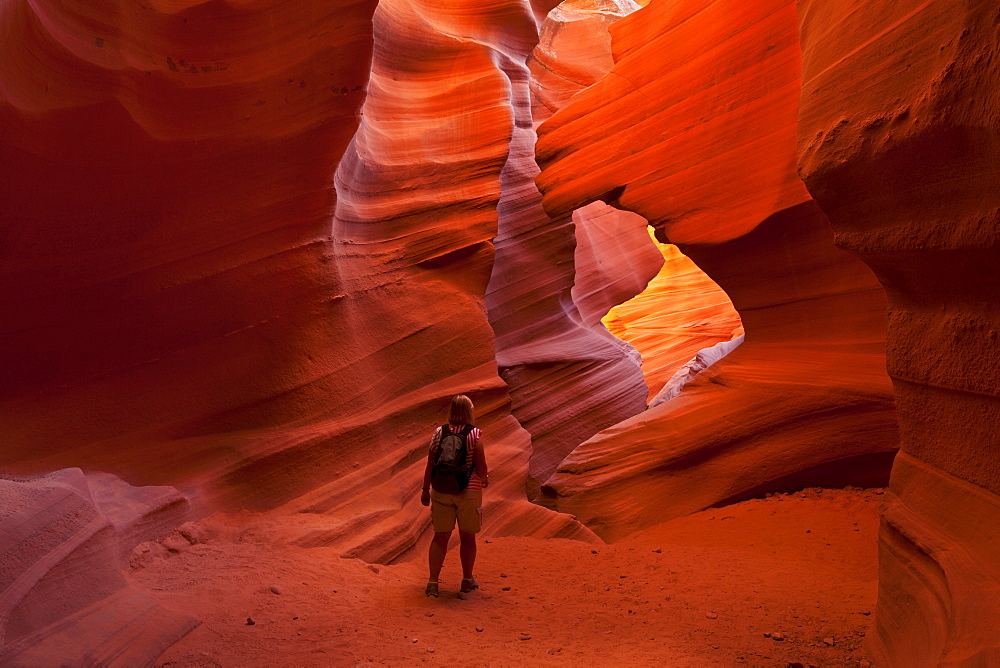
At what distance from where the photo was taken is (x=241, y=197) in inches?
237

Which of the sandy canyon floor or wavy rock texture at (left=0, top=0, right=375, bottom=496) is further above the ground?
wavy rock texture at (left=0, top=0, right=375, bottom=496)

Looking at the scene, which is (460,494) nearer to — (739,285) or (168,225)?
(168,225)

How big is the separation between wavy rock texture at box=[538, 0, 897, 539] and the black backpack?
2.63 m

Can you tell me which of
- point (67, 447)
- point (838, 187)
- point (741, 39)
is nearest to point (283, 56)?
point (67, 447)

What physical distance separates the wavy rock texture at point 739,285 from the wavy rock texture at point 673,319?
693cm

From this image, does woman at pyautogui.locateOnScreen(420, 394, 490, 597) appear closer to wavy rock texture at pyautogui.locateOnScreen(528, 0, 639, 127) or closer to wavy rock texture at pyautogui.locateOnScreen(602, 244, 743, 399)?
wavy rock texture at pyautogui.locateOnScreen(602, 244, 743, 399)

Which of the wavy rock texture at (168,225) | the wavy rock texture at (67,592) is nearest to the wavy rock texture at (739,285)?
the wavy rock texture at (168,225)

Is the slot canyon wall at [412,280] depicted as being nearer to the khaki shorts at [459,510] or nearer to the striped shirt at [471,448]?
the khaki shorts at [459,510]

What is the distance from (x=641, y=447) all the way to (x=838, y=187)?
4276 mm

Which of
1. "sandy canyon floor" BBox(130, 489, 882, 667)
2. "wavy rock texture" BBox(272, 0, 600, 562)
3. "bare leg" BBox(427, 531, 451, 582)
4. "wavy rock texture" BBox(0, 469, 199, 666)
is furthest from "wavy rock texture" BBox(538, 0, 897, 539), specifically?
"wavy rock texture" BBox(0, 469, 199, 666)

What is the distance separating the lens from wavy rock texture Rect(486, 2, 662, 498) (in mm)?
9875

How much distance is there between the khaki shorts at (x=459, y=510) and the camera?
431 centimetres

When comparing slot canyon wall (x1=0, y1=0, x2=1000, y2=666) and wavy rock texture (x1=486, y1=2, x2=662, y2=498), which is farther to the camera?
wavy rock texture (x1=486, y1=2, x2=662, y2=498)

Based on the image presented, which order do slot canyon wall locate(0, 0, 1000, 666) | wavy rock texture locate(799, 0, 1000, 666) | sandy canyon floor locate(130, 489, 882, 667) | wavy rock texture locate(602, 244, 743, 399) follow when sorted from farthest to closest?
wavy rock texture locate(602, 244, 743, 399) < sandy canyon floor locate(130, 489, 882, 667) < slot canyon wall locate(0, 0, 1000, 666) < wavy rock texture locate(799, 0, 1000, 666)
